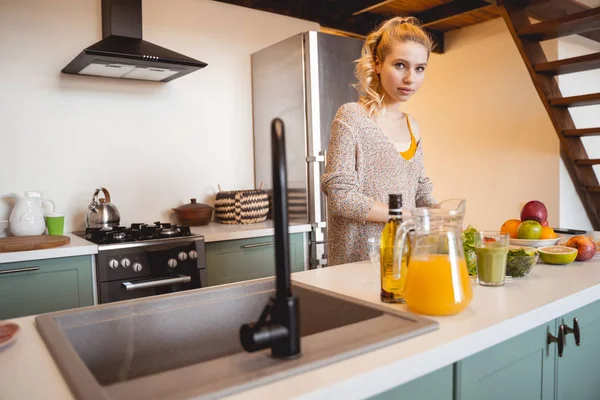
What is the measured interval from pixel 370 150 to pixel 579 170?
251 cm

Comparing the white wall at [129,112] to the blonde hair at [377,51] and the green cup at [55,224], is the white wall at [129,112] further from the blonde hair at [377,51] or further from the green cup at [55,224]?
the blonde hair at [377,51]

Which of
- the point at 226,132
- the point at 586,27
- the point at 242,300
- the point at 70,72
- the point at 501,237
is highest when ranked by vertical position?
the point at 586,27

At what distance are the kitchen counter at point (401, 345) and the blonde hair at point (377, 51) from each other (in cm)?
76

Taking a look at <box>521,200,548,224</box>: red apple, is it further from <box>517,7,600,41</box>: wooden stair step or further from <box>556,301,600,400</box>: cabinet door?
<box>517,7,600,41</box>: wooden stair step

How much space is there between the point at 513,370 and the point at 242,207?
2.23 meters

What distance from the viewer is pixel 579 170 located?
3613mm

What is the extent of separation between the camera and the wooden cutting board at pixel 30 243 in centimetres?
214

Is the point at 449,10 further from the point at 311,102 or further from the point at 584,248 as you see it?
the point at 584,248

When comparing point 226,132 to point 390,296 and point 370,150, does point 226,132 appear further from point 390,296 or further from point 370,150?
point 390,296

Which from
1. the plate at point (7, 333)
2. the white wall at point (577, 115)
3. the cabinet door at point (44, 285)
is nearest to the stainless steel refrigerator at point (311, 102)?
the cabinet door at point (44, 285)

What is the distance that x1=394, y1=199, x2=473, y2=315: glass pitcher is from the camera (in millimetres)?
970

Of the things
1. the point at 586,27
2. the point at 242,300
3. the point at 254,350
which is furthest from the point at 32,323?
the point at 586,27

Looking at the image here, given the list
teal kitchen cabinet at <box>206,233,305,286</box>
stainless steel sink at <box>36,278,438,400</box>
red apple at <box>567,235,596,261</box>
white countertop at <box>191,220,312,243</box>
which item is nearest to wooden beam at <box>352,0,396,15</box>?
white countertop at <box>191,220,312,243</box>

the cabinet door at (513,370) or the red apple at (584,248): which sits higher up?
the red apple at (584,248)
